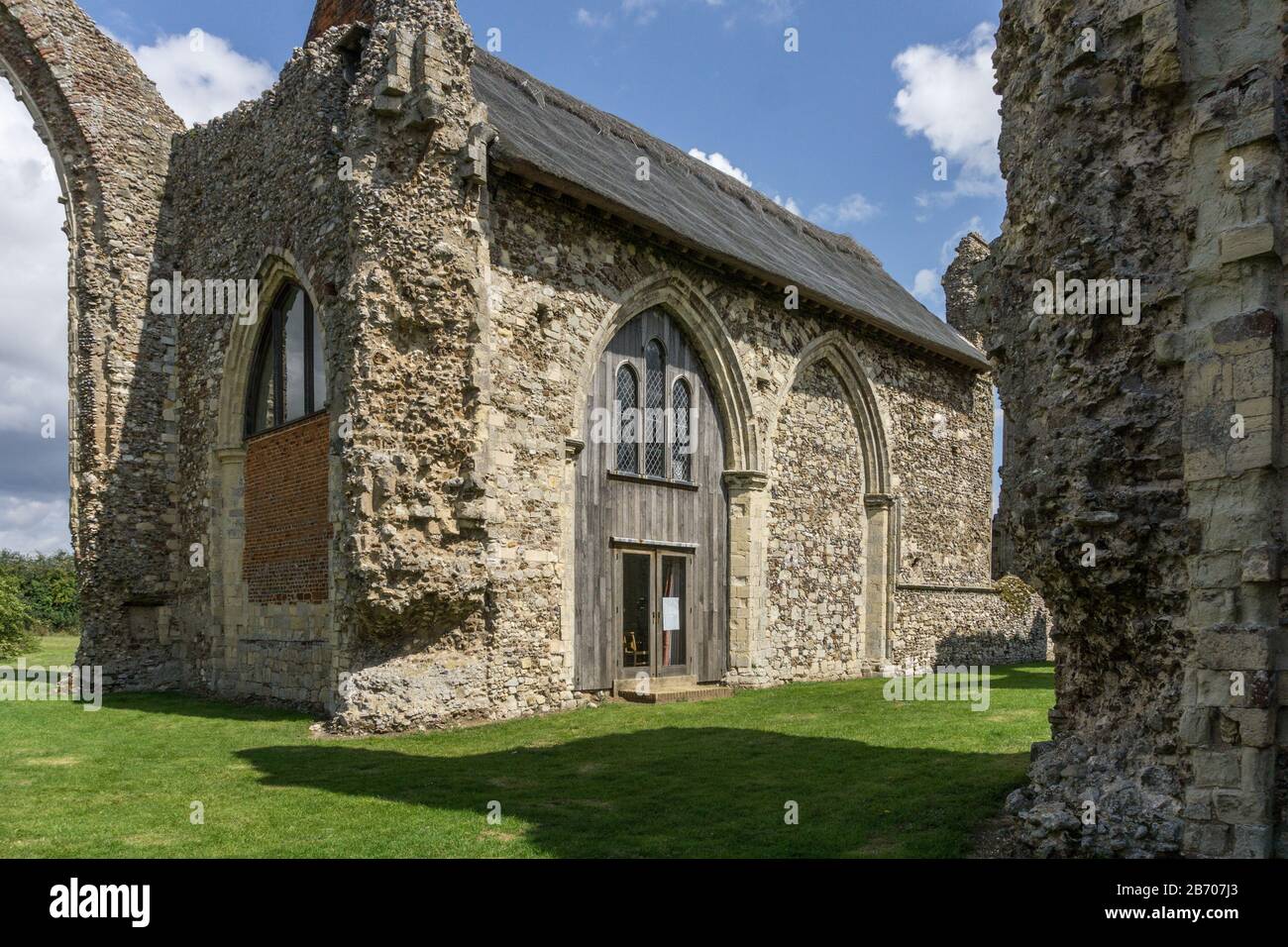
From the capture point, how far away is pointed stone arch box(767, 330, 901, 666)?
1945 cm

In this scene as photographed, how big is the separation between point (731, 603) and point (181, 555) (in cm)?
944

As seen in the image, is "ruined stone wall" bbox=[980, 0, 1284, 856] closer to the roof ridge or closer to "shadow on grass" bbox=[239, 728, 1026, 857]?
"shadow on grass" bbox=[239, 728, 1026, 857]

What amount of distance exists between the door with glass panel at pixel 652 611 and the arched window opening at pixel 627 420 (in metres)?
→ 1.38

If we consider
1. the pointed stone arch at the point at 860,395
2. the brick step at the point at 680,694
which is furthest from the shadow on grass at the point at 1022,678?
the brick step at the point at 680,694

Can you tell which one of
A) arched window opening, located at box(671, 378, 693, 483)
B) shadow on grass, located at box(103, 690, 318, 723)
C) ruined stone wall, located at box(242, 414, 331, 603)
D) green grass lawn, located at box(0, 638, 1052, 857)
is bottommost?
shadow on grass, located at box(103, 690, 318, 723)

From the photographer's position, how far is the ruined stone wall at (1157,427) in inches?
210

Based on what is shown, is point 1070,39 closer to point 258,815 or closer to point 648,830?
point 648,830

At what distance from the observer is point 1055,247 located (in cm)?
645

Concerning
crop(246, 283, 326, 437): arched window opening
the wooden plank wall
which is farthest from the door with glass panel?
crop(246, 283, 326, 437): arched window opening

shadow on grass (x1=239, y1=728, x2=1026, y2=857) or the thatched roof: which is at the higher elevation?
the thatched roof

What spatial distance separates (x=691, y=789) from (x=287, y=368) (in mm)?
9504

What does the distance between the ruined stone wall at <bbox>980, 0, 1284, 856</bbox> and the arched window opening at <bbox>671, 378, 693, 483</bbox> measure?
930 cm

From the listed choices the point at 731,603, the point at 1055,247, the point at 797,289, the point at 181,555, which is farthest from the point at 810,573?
the point at 1055,247

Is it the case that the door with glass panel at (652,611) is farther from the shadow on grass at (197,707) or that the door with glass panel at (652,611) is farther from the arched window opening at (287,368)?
the arched window opening at (287,368)
